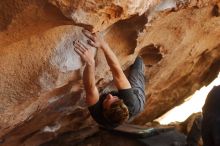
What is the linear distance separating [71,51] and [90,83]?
44cm

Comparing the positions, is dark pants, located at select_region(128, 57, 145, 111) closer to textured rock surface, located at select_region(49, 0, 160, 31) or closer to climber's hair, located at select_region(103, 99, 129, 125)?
climber's hair, located at select_region(103, 99, 129, 125)

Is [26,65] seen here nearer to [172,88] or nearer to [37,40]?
[37,40]

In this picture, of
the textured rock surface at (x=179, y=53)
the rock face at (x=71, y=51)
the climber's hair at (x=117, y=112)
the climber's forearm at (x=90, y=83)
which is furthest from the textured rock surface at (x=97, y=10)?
the textured rock surface at (x=179, y=53)

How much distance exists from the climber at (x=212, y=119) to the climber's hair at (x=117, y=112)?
820 mm

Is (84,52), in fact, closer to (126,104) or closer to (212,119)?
(126,104)

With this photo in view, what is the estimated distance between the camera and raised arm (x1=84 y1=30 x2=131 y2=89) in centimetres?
340

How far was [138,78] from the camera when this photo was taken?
432 centimetres

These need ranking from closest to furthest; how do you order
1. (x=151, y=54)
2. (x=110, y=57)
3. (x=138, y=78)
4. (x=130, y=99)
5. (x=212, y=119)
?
1. (x=212, y=119)
2. (x=110, y=57)
3. (x=130, y=99)
4. (x=138, y=78)
5. (x=151, y=54)

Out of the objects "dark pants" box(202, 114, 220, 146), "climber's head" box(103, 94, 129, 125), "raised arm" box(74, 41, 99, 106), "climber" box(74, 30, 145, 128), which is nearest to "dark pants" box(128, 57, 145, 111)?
"climber" box(74, 30, 145, 128)

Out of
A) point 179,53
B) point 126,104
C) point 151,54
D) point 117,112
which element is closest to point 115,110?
point 117,112

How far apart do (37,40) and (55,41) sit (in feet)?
0.56

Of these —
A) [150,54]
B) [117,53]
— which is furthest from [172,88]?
[117,53]

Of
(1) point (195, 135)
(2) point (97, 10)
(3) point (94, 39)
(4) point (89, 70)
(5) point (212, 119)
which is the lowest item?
(1) point (195, 135)

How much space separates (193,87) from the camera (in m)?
7.04
